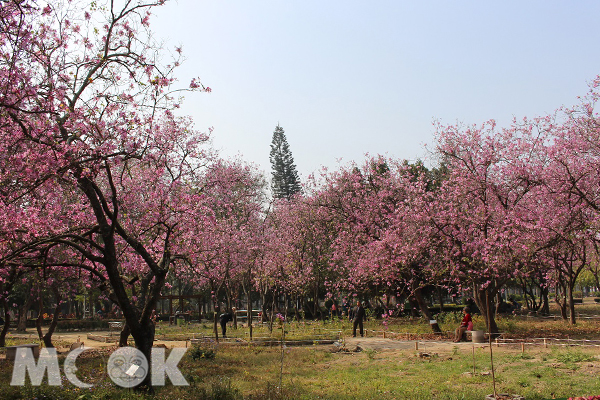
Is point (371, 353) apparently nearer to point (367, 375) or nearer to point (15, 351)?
point (367, 375)

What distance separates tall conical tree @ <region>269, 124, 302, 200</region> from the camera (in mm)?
54906

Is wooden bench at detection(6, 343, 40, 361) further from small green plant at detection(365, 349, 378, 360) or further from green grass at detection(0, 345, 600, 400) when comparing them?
small green plant at detection(365, 349, 378, 360)

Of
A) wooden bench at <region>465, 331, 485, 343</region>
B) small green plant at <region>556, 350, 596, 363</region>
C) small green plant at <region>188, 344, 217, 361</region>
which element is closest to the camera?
small green plant at <region>556, 350, 596, 363</region>

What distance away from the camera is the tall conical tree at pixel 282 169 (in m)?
54.9

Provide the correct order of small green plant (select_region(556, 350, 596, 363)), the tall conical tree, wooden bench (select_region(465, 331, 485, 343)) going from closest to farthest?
small green plant (select_region(556, 350, 596, 363)) < wooden bench (select_region(465, 331, 485, 343)) < the tall conical tree

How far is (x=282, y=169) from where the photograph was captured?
2194 inches

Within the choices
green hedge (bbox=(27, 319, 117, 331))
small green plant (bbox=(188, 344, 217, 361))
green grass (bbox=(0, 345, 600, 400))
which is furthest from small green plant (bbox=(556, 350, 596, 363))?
green hedge (bbox=(27, 319, 117, 331))

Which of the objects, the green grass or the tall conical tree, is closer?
the green grass

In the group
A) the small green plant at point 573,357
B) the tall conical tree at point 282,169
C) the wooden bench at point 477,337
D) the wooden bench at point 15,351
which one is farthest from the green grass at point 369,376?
the tall conical tree at point 282,169

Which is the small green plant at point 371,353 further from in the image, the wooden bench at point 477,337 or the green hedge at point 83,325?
the green hedge at point 83,325

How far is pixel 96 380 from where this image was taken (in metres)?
10.4

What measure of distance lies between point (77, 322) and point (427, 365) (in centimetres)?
2877

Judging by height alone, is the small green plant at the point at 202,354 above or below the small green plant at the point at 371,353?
above

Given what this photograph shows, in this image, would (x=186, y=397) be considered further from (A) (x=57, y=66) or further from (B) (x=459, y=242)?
(B) (x=459, y=242)
